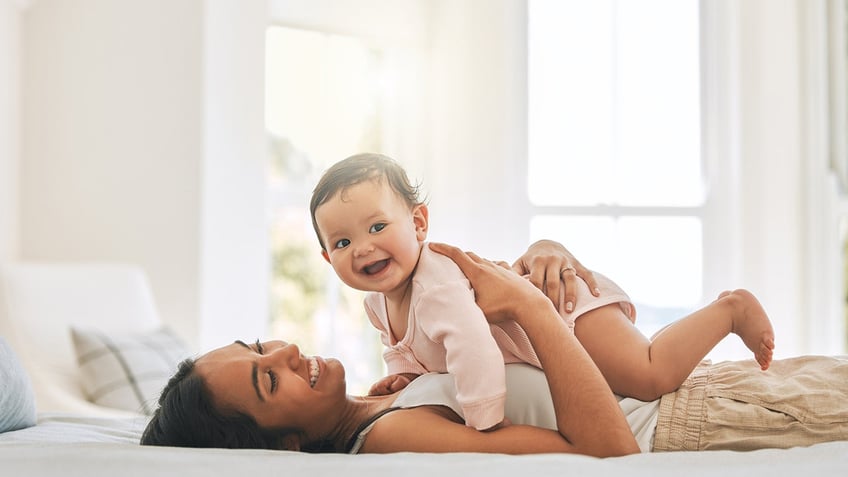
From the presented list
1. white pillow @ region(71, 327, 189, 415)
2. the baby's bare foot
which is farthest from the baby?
white pillow @ region(71, 327, 189, 415)

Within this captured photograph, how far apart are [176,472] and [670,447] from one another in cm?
69

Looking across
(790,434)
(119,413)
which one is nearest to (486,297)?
(790,434)

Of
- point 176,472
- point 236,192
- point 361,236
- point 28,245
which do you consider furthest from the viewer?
point 236,192

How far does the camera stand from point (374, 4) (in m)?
3.81

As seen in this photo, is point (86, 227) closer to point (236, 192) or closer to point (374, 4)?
point (236, 192)

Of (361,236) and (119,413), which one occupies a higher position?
(361,236)

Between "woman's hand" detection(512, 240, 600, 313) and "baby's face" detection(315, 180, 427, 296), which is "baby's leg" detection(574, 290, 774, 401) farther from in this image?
"baby's face" detection(315, 180, 427, 296)

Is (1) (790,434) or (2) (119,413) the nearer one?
(1) (790,434)

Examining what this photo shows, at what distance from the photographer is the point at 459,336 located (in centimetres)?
113

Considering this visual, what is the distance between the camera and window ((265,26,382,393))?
12.3ft

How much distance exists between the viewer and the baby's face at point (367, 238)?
128cm

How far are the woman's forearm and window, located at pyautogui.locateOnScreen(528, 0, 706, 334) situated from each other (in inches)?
108

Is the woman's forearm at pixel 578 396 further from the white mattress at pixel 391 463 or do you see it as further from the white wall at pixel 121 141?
the white wall at pixel 121 141

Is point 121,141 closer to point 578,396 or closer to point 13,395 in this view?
point 13,395
